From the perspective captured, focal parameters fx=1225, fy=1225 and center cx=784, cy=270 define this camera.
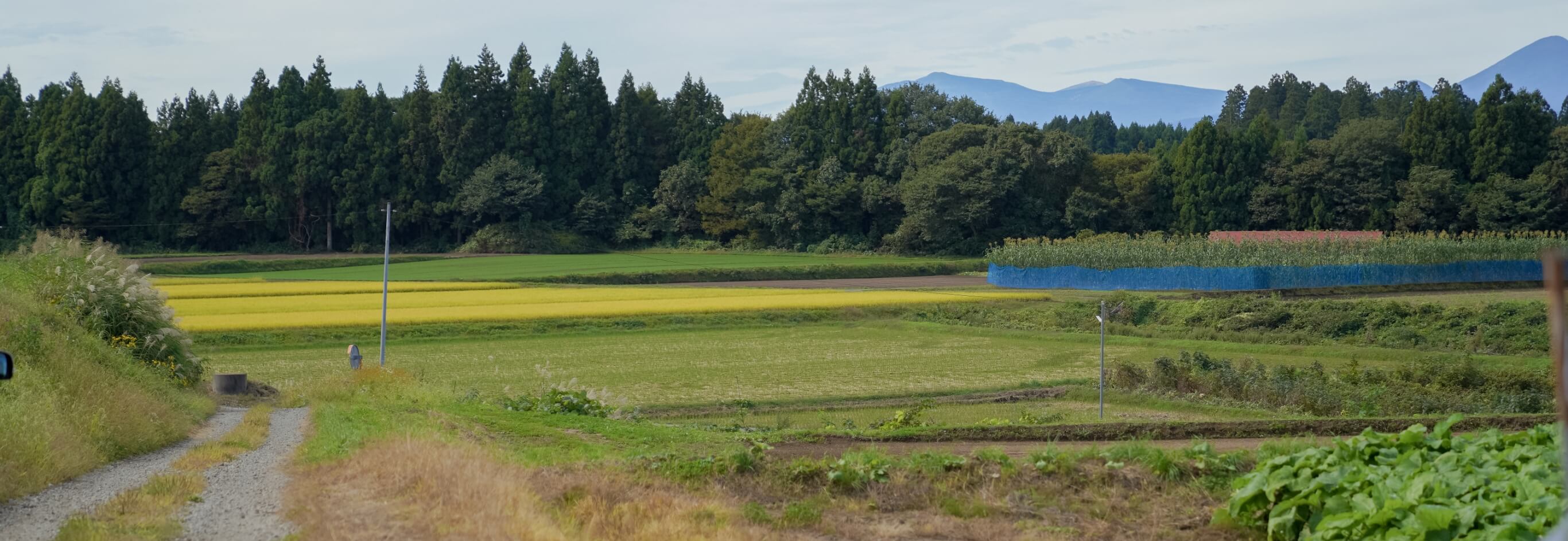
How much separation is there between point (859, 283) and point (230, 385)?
140 ft

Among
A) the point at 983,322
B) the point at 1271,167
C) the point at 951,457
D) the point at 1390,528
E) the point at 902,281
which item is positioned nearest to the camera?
the point at 1390,528

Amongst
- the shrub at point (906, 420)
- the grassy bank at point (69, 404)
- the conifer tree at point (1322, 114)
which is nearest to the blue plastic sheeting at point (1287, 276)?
the shrub at point (906, 420)

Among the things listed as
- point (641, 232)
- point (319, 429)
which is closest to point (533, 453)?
point (319, 429)

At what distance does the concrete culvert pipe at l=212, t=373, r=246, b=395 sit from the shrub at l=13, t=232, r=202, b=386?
41 centimetres

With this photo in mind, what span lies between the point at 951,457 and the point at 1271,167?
255 feet

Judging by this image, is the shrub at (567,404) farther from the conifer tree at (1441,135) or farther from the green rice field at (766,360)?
the conifer tree at (1441,135)

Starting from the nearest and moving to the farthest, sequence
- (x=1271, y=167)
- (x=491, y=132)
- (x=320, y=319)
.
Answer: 1. (x=320, y=319)
2. (x=1271, y=167)
3. (x=491, y=132)

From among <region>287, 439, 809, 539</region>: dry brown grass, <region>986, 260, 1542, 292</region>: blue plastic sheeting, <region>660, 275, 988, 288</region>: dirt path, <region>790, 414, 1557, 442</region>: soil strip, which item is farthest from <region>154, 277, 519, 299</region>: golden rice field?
<region>287, 439, 809, 539</region>: dry brown grass

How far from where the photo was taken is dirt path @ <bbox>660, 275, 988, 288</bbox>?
6019 centimetres

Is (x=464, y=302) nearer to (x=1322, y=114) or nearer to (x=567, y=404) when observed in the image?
(x=567, y=404)

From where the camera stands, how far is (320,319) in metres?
37.9

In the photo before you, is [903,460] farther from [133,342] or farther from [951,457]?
[133,342]

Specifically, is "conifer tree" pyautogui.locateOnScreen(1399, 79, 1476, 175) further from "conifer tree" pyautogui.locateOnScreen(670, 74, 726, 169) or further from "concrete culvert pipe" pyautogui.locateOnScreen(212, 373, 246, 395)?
"concrete culvert pipe" pyautogui.locateOnScreen(212, 373, 246, 395)

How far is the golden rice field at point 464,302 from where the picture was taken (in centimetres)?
3859
